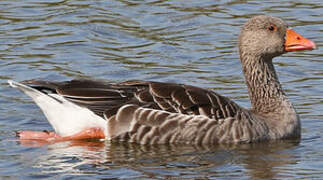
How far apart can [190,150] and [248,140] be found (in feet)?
3.22

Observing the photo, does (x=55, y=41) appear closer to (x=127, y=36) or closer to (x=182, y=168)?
(x=127, y=36)

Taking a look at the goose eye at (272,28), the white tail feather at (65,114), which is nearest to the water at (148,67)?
the white tail feather at (65,114)

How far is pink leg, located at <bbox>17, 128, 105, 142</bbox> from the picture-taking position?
13078 mm

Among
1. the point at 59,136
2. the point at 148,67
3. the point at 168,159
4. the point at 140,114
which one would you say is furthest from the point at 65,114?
the point at 148,67

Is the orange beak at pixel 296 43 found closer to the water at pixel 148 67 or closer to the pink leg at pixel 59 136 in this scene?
the water at pixel 148 67

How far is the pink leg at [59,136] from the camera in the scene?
515 inches

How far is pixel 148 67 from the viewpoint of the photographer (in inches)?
679

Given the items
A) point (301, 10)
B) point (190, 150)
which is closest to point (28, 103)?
point (190, 150)

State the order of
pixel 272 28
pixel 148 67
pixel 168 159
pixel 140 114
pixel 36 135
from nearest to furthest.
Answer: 1. pixel 168 159
2. pixel 140 114
3. pixel 36 135
4. pixel 272 28
5. pixel 148 67

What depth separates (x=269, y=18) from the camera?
13.9 meters

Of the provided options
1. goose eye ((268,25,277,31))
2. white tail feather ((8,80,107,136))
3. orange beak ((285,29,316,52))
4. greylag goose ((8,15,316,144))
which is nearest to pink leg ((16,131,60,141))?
greylag goose ((8,15,316,144))

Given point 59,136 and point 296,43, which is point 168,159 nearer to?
point 59,136

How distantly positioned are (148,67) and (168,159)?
5143 millimetres

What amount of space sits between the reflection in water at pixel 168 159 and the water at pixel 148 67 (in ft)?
0.05
